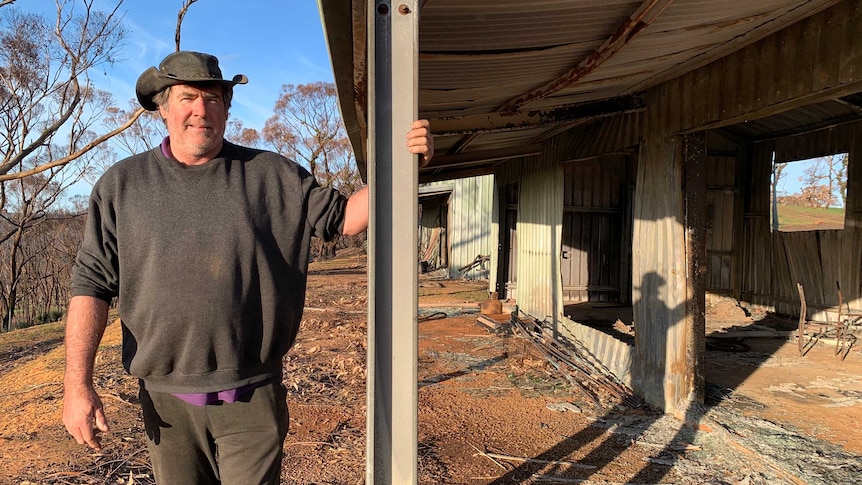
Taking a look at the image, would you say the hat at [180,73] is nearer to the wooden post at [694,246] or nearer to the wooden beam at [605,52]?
the wooden beam at [605,52]

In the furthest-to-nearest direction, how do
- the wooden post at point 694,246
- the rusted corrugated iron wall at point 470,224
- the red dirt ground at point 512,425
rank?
the rusted corrugated iron wall at point 470,224 → the wooden post at point 694,246 → the red dirt ground at point 512,425

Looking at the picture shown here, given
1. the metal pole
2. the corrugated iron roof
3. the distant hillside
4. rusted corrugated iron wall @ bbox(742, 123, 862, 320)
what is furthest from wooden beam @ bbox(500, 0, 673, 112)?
the distant hillside

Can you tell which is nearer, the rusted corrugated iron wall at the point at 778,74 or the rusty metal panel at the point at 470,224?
the rusted corrugated iron wall at the point at 778,74

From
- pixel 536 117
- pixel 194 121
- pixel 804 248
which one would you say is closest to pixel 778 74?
pixel 536 117

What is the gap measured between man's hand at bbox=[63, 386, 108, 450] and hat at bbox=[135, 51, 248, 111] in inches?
46.3

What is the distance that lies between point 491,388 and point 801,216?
3088 centimetres

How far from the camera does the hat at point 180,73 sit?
6.50 feet

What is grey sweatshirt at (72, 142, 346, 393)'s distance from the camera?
6.29ft

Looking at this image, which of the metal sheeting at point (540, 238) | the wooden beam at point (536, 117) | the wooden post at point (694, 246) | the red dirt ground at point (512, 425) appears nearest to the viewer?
the red dirt ground at point (512, 425)

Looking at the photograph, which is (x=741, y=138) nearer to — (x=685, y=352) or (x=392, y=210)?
(x=685, y=352)

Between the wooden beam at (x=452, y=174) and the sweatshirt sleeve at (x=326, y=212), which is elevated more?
the wooden beam at (x=452, y=174)

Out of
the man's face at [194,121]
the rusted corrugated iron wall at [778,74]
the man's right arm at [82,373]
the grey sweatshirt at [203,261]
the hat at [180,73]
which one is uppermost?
the rusted corrugated iron wall at [778,74]

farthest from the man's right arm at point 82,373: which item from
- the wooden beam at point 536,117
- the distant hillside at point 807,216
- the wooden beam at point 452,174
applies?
the distant hillside at point 807,216

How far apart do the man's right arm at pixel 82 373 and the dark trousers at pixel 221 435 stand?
0.18 meters
